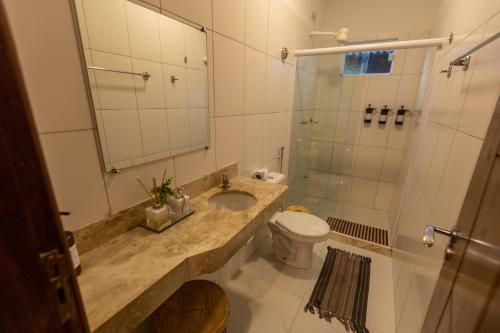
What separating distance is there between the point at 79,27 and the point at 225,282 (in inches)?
71.2

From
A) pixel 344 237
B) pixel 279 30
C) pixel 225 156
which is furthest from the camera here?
pixel 344 237

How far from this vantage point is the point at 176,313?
111 cm

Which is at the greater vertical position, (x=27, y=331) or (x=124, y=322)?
(x=27, y=331)

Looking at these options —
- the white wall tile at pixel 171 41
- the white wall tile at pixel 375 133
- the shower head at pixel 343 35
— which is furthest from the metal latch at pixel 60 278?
the white wall tile at pixel 375 133

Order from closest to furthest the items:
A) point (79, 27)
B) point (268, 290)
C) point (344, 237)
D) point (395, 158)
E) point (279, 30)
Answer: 1. point (79, 27)
2. point (268, 290)
3. point (279, 30)
4. point (344, 237)
5. point (395, 158)

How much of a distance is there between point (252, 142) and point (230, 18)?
2.84 feet

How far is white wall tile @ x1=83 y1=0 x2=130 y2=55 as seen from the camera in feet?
2.62

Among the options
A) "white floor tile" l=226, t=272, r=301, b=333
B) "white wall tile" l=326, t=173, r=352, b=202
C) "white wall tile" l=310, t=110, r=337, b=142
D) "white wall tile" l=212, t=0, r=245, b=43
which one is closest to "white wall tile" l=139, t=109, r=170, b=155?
"white wall tile" l=212, t=0, r=245, b=43

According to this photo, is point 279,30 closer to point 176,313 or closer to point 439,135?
point 439,135

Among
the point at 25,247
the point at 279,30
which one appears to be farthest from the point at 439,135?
the point at 25,247

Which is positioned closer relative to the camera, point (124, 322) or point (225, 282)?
point (124, 322)

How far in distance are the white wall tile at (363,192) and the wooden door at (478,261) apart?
269cm

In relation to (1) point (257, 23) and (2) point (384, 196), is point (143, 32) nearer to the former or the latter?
(1) point (257, 23)

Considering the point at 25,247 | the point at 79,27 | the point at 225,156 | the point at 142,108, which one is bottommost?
the point at 225,156
